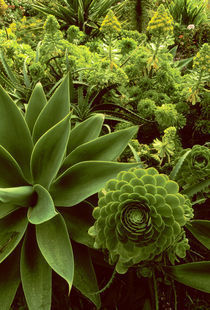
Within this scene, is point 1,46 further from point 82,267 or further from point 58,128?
point 82,267

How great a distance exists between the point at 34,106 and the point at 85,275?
0.81 m

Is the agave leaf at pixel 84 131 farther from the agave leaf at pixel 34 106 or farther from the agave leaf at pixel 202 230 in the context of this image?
the agave leaf at pixel 202 230

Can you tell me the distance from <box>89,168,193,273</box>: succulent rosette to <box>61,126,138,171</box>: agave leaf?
269 millimetres

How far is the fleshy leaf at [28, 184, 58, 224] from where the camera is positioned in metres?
0.92

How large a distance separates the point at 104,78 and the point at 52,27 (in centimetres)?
66

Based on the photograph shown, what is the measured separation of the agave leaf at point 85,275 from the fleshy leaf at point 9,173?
37 centimetres

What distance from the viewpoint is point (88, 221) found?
44.6 inches

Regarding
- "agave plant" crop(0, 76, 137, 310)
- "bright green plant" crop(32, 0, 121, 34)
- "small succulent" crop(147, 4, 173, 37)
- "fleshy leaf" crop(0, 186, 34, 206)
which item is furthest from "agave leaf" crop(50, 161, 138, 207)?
"bright green plant" crop(32, 0, 121, 34)

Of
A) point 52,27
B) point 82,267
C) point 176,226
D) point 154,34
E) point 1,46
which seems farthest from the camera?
point 1,46

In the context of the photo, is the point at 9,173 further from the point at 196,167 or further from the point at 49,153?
the point at 196,167

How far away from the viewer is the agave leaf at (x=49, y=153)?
3.58 ft

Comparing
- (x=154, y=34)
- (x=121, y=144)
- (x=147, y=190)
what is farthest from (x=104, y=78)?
(x=147, y=190)

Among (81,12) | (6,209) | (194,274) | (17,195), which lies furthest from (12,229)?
(81,12)

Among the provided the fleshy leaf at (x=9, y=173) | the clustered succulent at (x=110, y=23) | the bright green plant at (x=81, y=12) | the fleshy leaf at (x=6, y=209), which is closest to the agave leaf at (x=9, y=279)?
the fleshy leaf at (x=6, y=209)
